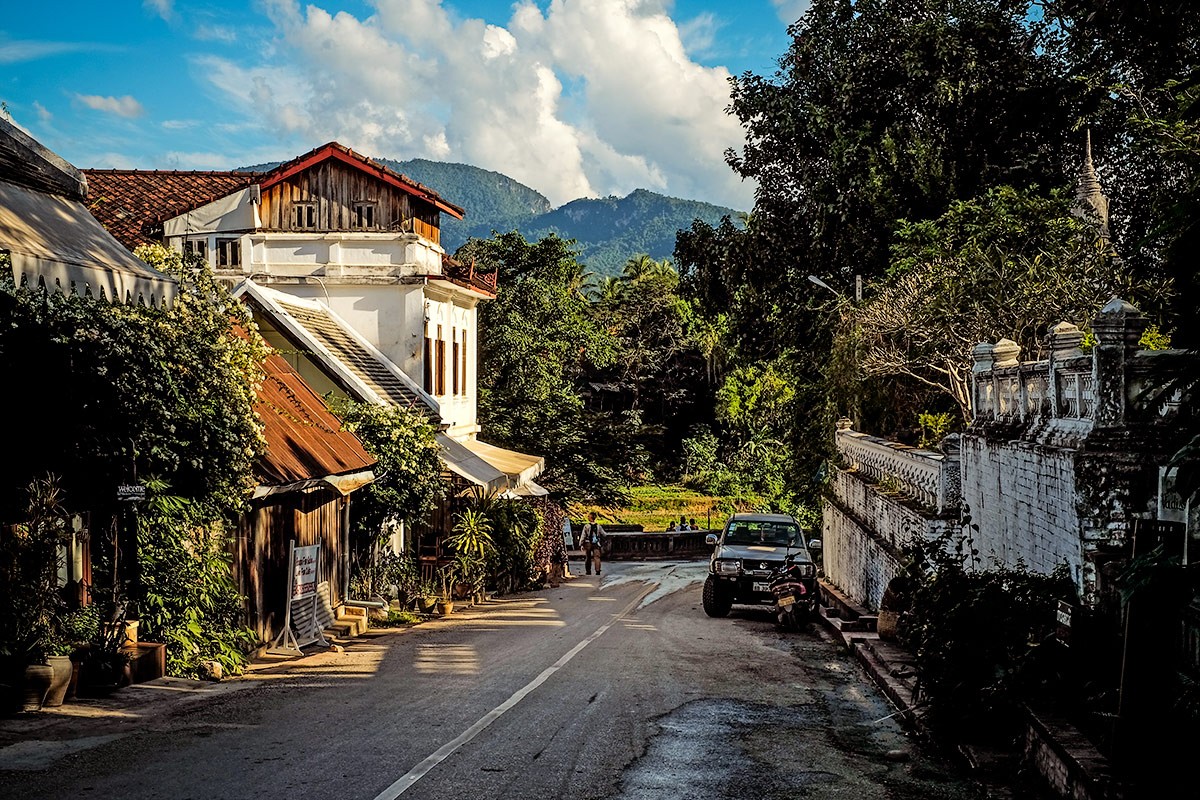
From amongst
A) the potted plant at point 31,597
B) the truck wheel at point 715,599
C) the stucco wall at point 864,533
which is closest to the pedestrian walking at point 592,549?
the stucco wall at point 864,533

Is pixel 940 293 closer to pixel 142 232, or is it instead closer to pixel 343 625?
pixel 343 625

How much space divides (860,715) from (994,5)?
25.0m

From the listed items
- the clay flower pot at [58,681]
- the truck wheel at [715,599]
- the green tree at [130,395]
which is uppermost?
the green tree at [130,395]

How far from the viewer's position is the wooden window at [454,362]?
106 ft

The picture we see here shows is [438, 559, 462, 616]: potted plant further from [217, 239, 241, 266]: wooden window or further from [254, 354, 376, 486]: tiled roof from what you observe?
[217, 239, 241, 266]: wooden window

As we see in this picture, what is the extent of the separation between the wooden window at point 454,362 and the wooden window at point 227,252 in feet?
19.8

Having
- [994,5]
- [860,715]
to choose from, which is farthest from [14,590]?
[994,5]

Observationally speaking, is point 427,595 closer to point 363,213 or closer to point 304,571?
point 304,571

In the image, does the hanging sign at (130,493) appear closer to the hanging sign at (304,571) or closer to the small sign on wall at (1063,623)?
the hanging sign at (304,571)

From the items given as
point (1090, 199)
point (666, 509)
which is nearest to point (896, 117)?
point (1090, 199)

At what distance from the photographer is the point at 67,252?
29.5 ft

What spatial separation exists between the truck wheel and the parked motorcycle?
3.28 feet

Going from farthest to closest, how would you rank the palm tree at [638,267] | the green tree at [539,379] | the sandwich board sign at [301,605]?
the palm tree at [638,267] → the green tree at [539,379] → the sandwich board sign at [301,605]

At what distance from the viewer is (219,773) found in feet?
27.1
